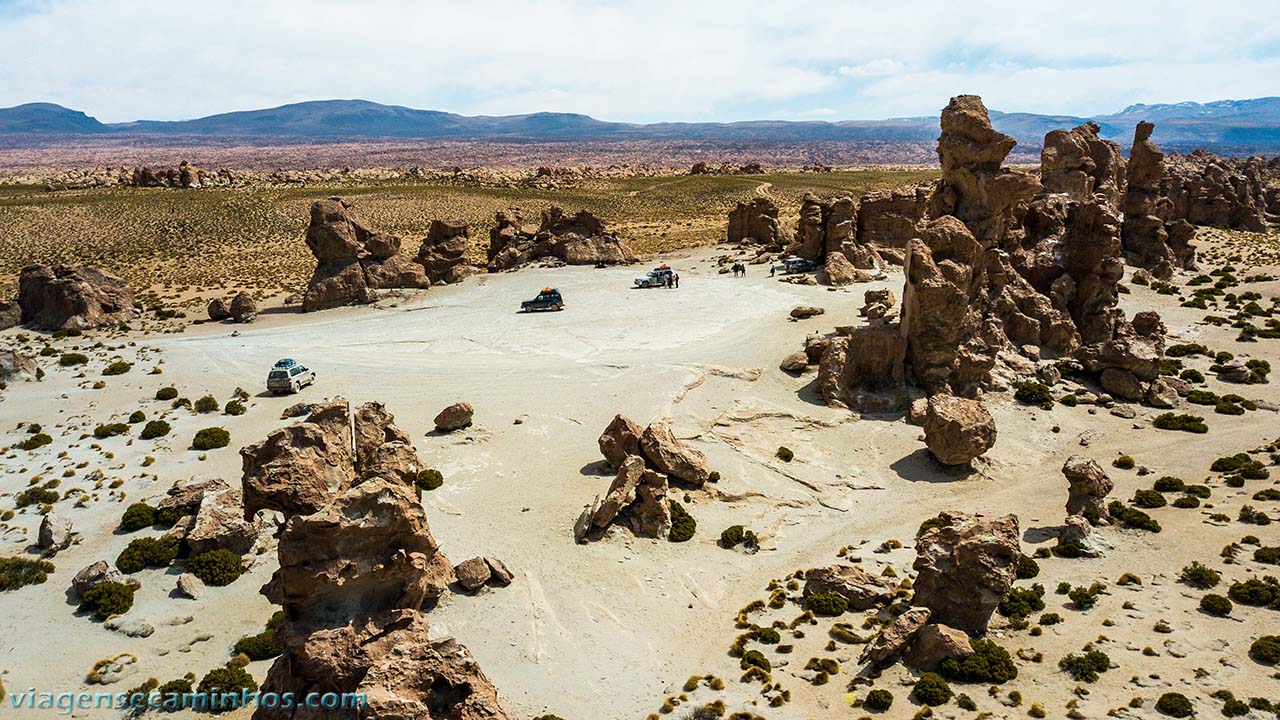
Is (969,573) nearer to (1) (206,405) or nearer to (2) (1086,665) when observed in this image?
(2) (1086,665)

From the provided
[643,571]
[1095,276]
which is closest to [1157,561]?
[643,571]

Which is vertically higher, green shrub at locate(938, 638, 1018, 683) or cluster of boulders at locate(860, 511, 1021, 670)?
cluster of boulders at locate(860, 511, 1021, 670)

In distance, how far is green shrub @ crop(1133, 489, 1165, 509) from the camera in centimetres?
3189

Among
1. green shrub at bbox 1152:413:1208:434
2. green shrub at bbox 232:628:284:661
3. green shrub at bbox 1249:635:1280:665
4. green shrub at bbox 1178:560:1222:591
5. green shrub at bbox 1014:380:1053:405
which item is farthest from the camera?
green shrub at bbox 1014:380:1053:405

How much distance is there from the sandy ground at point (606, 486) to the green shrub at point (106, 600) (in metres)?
0.56

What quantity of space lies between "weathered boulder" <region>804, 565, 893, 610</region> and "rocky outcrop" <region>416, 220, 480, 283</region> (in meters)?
56.4

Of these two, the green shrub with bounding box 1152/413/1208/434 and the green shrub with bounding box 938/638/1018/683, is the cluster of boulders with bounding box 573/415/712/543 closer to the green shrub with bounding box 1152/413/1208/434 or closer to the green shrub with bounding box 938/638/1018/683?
the green shrub with bounding box 938/638/1018/683

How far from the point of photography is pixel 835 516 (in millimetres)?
32250

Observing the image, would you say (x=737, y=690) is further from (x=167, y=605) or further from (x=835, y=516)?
(x=167, y=605)

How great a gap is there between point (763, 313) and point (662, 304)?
865 cm

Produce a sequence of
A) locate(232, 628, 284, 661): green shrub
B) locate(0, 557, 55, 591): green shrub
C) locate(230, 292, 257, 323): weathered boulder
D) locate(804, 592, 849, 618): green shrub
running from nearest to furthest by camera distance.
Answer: locate(232, 628, 284, 661): green shrub < locate(804, 592, 849, 618): green shrub < locate(0, 557, 55, 591): green shrub < locate(230, 292, 257, 323): weathered boulder

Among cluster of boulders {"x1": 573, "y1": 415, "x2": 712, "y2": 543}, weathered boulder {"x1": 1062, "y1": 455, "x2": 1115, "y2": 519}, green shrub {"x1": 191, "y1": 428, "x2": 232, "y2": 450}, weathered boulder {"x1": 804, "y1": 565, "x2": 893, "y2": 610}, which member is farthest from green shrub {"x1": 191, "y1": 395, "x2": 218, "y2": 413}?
weathered boulder {"x1": 1062, "y1": 455, "x2": 1115, "y2": 519}

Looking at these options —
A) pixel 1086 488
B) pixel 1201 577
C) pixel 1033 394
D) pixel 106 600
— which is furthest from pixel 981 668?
pixel 1033 394

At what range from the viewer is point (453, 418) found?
125 ft
